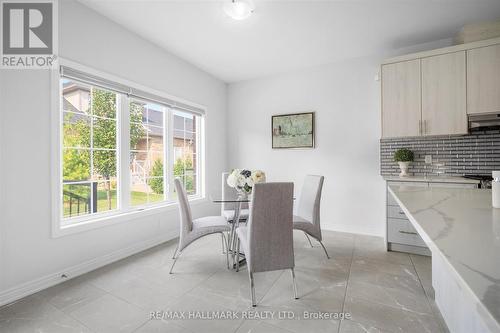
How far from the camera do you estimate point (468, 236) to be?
69 cm

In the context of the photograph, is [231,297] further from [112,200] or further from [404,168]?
[404,168]

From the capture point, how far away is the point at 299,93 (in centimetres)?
400

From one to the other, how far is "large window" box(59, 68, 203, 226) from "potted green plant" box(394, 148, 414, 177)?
3105 millimetres

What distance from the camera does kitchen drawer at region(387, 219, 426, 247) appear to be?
9.07 feet

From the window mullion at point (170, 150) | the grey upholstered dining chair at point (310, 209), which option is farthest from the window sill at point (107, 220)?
the grey upholstered dining chair at point (310, 209)

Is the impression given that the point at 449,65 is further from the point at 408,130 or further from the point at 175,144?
the point at 175,144

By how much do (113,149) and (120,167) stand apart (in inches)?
8.8

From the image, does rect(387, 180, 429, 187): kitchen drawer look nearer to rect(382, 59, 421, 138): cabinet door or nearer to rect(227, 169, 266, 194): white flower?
rect(382, 59, 421, 138): cabinet door

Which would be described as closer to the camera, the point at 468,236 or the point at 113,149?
the point at 468,236

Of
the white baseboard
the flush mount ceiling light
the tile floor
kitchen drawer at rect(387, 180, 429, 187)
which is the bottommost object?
the tile floor

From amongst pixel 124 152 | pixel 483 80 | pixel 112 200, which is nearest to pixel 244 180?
pixel 124 152

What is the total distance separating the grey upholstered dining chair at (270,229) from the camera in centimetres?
185

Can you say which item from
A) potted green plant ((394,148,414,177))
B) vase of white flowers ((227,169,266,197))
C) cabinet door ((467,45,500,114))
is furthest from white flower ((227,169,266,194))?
cabinet door ((467,45,500,114))

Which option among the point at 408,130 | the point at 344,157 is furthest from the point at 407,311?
the point at 344,157
